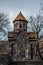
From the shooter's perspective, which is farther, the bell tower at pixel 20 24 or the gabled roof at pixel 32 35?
the bell tower at pixel 20 24

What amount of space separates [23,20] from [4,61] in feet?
101

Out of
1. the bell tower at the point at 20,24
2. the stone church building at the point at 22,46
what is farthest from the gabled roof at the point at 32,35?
the bell tower at the point at 20,24

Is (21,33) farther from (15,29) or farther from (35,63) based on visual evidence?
(35,63)

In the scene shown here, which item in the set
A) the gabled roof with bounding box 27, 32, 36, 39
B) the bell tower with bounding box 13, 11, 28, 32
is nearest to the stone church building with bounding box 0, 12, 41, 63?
the gabled roof with bounding box 27, 32, 36, 39

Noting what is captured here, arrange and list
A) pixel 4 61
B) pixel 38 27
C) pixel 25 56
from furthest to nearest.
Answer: pixel 38 27 < pixel 25 56 < pixel 4 61

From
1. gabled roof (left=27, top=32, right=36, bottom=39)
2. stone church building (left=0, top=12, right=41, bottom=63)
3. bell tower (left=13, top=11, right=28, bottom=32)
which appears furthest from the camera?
bell tower (left=13, top=11, right=28, bottom=32)

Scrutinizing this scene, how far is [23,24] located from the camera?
51281mm

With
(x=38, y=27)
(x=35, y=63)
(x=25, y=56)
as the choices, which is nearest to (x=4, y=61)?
(x=35, y=63)

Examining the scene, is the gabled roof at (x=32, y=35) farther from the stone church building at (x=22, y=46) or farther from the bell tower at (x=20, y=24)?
the bell tower at (x=20, y=24)

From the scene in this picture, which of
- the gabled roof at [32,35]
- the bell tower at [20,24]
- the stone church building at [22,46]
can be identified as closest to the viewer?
the stone church building at [22,46]

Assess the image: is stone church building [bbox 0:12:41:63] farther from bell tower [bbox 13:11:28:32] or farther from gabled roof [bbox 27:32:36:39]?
bell tower [bbox 13:11:28:32]

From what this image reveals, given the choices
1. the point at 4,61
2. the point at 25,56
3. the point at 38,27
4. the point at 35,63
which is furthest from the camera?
the point at 38,27

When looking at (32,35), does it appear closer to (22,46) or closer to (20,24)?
(22,46)

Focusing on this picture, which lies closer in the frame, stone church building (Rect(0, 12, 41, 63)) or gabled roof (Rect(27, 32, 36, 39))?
stone church building (Rect(0, 12, 41, 63))
